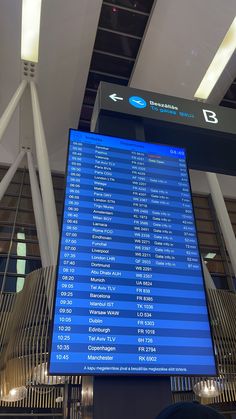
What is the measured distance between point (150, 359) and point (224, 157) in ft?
8.40

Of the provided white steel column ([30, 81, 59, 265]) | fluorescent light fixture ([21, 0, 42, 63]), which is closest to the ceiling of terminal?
fluorescent light fixture ([21, 0, 42, 63])

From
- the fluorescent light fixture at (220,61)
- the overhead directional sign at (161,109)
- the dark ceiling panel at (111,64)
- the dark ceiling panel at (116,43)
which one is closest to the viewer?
the overhead directional sign at (161,109)

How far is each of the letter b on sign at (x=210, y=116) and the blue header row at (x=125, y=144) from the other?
1.77 feet

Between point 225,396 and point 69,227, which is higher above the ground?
point 69,227

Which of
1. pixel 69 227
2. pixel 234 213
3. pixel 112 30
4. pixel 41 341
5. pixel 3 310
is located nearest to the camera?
pixel 69 227

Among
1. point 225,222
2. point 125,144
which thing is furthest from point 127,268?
point 225,222

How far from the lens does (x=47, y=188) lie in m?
8.01

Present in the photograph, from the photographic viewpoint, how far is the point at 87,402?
2080mm

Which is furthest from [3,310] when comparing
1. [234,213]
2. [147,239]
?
[234,213]

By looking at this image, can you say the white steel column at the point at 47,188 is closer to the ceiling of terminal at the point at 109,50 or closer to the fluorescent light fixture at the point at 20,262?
the ceiling of terminal at the point at 109,50

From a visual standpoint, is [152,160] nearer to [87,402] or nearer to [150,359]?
[150,359]

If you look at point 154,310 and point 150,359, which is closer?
point 150,359

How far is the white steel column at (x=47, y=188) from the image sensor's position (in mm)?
6826

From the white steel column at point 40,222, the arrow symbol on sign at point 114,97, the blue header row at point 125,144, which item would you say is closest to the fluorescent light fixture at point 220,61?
the white steel column at point 40,222
